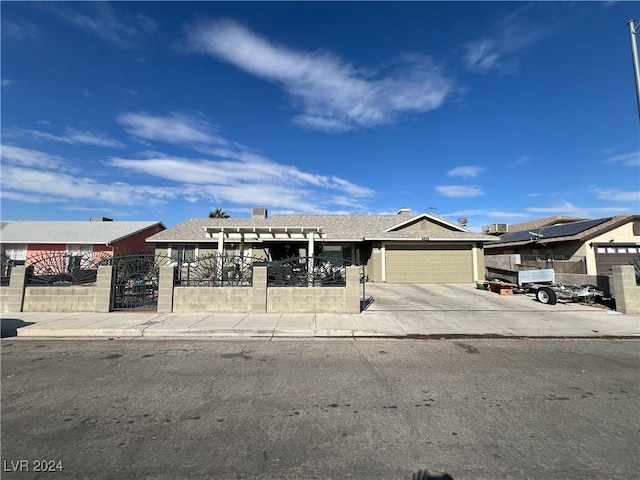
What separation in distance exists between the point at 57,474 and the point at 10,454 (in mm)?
745

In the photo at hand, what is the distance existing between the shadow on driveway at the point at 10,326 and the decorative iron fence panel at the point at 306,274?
691cm

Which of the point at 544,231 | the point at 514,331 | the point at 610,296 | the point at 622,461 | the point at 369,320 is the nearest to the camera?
the point at 622,461

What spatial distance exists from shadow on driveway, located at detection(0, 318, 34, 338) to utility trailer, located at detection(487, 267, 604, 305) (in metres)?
18.5

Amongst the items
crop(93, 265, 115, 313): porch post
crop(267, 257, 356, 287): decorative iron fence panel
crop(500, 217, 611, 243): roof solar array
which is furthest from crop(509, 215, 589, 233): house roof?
crop(93, 265, 115, 313): porch post

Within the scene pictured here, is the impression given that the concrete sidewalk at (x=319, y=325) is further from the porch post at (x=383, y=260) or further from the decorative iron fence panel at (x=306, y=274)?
the porch post at (x=383, y=260)

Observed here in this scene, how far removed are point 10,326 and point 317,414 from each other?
9669mm

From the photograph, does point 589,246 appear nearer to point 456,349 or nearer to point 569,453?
point 456,349

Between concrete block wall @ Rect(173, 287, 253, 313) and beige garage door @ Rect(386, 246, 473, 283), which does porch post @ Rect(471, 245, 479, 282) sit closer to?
beige garage door @ Rect(386, 246, 473, 283)

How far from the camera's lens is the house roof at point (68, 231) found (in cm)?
2842

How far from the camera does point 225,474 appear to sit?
287cm

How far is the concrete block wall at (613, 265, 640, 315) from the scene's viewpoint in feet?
38.0

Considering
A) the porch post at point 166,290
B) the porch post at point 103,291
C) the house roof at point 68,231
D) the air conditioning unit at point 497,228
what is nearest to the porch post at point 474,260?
the air conditioning unit at point 497,228

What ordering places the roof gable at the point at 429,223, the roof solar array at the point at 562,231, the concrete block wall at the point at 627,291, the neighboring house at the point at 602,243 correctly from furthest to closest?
the roof gable at the point at 429,223 → the roof solar array at the point at 562,231 → the neighboring house at the point at 602,243 → the concrete block wall at the point at 627,291

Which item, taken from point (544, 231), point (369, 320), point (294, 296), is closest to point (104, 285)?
point (294, 296)
